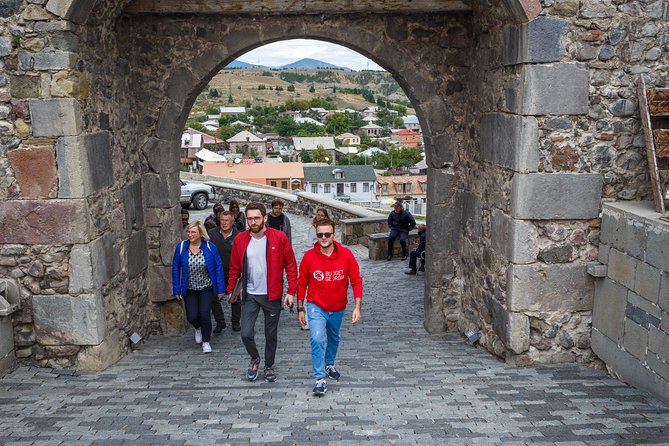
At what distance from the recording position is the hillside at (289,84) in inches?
5290

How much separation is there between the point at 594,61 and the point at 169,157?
412cm

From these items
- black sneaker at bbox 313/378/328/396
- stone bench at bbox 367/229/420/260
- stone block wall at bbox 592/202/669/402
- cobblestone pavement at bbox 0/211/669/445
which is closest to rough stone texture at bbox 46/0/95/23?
cobblestone pavement at bbox 0/211/669/445

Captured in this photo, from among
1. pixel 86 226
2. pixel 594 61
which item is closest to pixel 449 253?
pixel 594 61

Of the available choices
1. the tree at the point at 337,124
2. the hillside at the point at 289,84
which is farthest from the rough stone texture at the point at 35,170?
the hillside at the point at 289,84

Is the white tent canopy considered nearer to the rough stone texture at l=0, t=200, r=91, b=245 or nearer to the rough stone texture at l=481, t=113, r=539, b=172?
the rough stone texture at l=0, t=200, r=91, b=245

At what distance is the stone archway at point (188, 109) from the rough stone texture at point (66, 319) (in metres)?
0.01

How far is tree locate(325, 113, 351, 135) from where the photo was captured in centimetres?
10588

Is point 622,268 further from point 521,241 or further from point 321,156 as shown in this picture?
point 321,156

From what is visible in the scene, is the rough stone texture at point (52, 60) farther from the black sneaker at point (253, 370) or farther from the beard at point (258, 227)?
the black sneaker at point (253, 370)

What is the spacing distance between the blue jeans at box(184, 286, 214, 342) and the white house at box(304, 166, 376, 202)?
5821cm

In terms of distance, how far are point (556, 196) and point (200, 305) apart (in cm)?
330

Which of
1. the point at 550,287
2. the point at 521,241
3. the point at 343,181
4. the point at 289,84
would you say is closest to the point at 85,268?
the point at 521,241

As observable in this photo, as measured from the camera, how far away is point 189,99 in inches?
273

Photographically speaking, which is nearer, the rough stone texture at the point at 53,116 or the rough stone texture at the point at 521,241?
the rough stone texture at the point at 53,116
